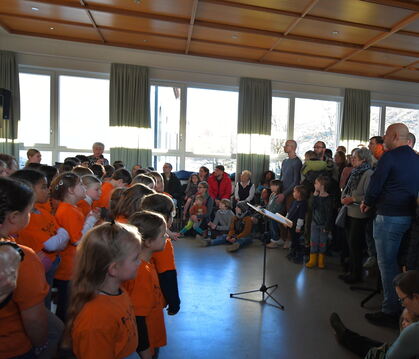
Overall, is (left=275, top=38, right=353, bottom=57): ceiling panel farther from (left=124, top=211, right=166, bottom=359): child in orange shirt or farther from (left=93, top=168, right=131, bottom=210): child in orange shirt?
(left=124, top=211, right=166, bottom=359): child in orange shirt

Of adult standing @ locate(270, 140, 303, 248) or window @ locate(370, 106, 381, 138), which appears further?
window @ locate(370, 106, 381, 138)

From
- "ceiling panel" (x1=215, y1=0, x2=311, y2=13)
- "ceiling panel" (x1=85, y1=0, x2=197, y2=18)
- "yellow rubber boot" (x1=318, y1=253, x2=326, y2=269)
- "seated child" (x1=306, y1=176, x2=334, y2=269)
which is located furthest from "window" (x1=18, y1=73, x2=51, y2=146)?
"yellow rubber boot" (x1=318, y1=253, x2=326, y2=269)

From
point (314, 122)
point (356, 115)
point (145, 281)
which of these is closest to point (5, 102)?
point (145, 281)

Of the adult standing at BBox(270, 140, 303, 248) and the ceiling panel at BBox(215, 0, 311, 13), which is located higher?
the ceiling panel at BBox(215, 0, 311, 13)

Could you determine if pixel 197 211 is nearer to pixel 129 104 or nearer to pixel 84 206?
pixel 129 104

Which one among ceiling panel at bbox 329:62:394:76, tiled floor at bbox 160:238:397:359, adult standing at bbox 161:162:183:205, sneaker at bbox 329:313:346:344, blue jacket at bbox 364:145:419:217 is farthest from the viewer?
ceiling panel at bbox 329:62:394:76

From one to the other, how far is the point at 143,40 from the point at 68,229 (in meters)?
5.39

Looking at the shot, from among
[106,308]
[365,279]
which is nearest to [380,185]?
[365,279]

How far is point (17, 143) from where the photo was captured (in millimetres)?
6512

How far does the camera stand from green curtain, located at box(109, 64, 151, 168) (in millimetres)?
6824

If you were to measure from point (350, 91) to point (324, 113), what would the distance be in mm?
798

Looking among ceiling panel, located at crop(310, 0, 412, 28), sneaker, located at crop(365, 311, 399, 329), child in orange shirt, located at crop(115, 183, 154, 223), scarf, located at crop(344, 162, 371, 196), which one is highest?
ceiling panel, located at crop(310, 0, 412, 28)

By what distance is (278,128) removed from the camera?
8.14 m

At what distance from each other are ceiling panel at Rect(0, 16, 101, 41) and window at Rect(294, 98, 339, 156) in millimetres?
5102
